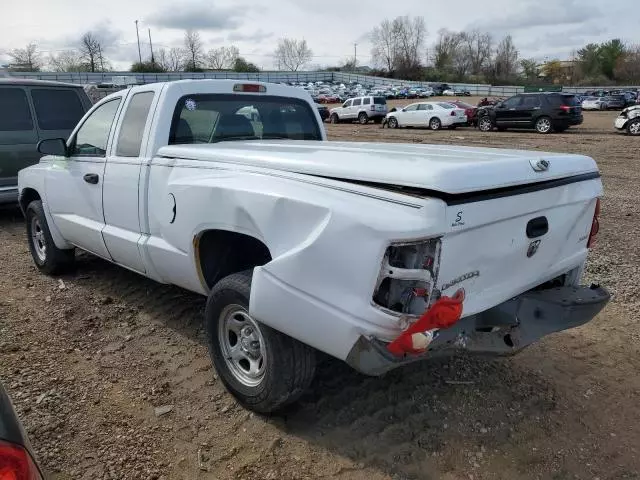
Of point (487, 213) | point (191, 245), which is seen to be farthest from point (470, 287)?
point (191, 245)

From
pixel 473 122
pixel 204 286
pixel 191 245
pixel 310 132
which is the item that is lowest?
pixel 473 122

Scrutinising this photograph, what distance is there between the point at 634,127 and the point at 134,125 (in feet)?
74.5

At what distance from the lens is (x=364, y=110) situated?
3341cm

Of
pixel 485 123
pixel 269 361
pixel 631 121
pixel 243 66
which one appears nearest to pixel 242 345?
pixel 269 361

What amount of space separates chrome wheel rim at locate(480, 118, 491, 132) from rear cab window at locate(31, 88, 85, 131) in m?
21.0

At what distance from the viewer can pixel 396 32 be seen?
407 ft

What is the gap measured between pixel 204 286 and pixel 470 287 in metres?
1.78

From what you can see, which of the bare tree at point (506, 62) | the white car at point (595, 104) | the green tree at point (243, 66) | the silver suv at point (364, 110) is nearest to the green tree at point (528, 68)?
the bare tree at point (506, 62)

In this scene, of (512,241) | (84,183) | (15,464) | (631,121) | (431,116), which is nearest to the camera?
(15,464)

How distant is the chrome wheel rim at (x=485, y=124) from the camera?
84.1 feet

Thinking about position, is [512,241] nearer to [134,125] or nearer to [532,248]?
[532,248]

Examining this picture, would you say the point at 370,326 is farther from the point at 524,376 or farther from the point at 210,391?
the point at 524,376

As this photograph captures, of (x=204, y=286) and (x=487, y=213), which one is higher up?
(x=487, y=213)

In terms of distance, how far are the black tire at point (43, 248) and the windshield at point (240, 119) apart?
2.23 m
